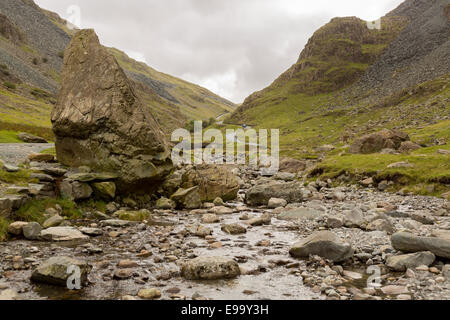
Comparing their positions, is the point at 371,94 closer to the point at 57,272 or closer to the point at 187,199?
the point at 187,199

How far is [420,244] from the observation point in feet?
40.2

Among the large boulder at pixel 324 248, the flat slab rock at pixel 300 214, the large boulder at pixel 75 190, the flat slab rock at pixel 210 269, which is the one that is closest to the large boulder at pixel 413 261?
the large boulder at pixel 324 248

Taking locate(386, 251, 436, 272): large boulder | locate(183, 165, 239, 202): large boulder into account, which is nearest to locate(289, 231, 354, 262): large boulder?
locate(386, 251, 436, 272): large boulder

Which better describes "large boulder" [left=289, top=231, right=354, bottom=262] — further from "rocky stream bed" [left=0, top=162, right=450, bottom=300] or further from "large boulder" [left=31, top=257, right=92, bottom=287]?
"large boulder" [left=31, top=257, right=92, bottom=287]

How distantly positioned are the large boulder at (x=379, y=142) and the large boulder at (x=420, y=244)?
125 feet

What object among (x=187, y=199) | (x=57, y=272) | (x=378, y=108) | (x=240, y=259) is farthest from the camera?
(x=378, y=108)

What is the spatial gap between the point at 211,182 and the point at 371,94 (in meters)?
129

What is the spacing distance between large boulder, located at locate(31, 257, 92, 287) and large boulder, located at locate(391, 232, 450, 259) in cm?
1157

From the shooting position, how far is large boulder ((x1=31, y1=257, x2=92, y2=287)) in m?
10.1

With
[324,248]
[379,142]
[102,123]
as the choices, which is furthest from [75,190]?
[379,142]

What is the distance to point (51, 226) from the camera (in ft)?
54.7

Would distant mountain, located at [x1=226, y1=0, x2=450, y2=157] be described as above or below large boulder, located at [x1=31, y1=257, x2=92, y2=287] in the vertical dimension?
above

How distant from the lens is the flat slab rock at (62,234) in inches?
590
